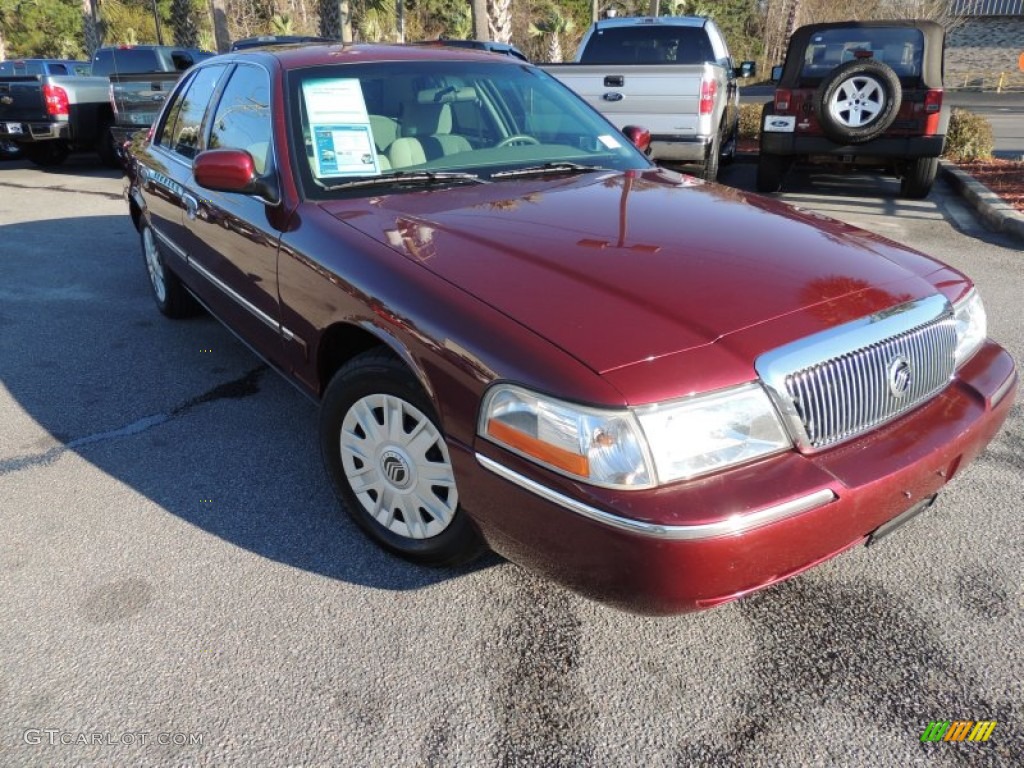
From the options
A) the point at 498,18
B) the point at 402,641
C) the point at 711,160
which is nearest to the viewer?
the point at 402,641

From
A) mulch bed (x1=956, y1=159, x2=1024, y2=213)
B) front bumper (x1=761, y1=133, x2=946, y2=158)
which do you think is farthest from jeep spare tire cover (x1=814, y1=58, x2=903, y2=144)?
mulch bed (x1=956, y1=159, x2=1024, y2=213)

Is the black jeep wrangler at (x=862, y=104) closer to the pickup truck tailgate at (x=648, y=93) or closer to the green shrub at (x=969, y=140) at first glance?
the pickup truck tailgate at (x=648, y=93)

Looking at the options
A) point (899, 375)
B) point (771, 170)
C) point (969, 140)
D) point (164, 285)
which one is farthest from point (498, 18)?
point (899, 375)

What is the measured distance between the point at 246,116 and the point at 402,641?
2358mm

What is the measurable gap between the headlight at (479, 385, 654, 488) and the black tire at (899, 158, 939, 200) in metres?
7.78

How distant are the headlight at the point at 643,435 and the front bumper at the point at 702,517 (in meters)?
0.04

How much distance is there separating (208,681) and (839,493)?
1.76 metres

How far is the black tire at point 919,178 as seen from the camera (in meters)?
8.22

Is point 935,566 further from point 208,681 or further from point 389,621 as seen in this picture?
point 208,681

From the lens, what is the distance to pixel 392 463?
247cm

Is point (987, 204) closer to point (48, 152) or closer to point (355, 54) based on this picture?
point (355, 54)

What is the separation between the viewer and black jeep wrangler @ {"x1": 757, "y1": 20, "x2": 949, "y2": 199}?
24.8 feet

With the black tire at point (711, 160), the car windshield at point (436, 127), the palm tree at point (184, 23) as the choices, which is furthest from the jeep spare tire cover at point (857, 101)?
the palm tree at point (184, 23)

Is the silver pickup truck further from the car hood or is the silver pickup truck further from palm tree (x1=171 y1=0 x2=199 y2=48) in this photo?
palm tree (x1=171 y1=0 x2=199 y2=48)
